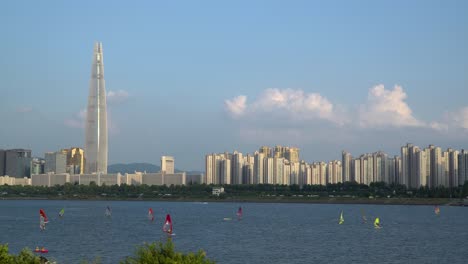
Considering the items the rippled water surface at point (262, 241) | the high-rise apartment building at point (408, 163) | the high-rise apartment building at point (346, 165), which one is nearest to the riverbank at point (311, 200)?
the high-rise apartment building at point (408, 163)

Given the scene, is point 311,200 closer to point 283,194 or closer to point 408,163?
point 283,194

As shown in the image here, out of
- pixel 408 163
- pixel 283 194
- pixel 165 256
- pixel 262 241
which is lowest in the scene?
pixel 262 241

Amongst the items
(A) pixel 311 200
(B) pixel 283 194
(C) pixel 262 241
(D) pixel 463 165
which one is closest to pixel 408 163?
(D) pixel 463 165

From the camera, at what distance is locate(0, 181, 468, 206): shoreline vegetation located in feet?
496

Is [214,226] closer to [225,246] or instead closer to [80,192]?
[225,246]

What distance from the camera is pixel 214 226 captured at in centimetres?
7588

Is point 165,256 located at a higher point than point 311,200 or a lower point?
higher

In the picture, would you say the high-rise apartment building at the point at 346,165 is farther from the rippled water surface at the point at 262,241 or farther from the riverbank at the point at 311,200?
the rippled water surface at the point at 262,241

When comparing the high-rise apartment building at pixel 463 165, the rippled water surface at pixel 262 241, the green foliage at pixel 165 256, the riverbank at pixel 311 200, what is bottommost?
the rippled water surface at pixel 262 241

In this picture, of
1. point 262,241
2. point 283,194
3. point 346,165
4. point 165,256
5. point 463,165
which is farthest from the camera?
point 346,165

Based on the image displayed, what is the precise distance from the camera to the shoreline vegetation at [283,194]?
151250 millimetres

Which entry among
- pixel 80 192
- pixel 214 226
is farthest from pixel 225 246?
pixel 80 192

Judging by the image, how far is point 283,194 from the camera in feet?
581

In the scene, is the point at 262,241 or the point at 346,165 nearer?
the point at 262,241
